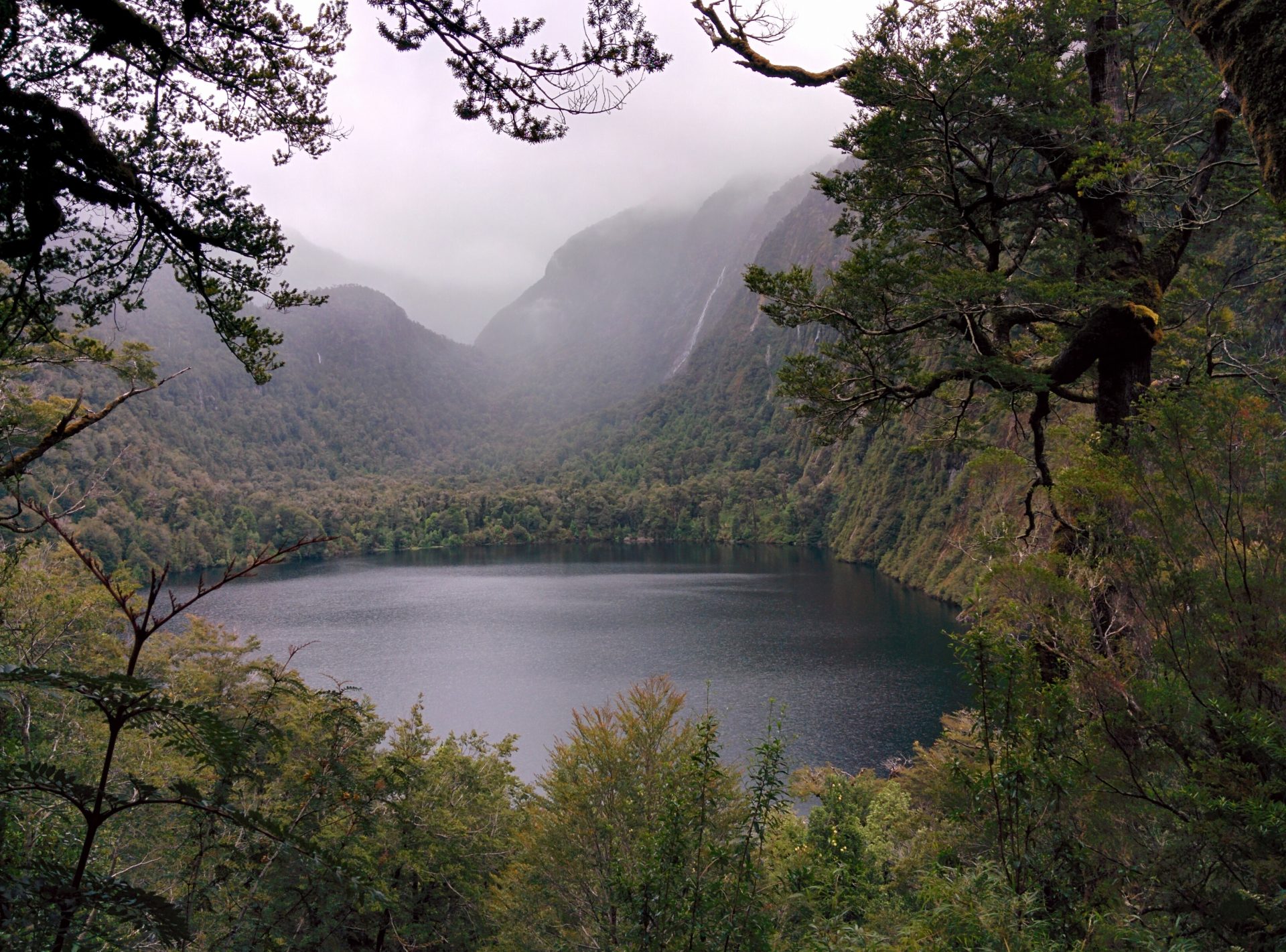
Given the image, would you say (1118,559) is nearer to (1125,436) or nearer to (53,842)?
(1125,436)

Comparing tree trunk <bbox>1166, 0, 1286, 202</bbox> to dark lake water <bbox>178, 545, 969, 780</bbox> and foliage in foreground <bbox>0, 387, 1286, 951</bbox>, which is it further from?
dark lake water <bbox>178, 545, 969, 780</bbox>

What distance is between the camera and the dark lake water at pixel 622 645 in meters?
27.5

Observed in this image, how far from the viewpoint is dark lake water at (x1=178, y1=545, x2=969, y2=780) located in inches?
1083

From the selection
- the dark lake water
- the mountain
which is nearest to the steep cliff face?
the mountain

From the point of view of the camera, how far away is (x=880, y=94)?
5.84m

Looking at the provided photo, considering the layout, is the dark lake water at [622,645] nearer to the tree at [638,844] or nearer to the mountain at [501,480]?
the tree at [638,844]

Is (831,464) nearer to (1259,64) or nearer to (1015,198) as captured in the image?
(1015,198)

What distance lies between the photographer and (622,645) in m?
39.8

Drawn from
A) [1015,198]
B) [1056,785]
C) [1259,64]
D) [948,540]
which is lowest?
[1056,785]

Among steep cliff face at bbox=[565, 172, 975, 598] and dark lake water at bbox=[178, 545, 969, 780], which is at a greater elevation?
steep cliff face at bbox=[565, 172, 975, 598]

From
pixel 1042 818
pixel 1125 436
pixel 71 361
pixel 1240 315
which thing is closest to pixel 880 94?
pixel 1125 436

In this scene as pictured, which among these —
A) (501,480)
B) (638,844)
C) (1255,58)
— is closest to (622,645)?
(638,844)

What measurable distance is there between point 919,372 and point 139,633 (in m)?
6.29

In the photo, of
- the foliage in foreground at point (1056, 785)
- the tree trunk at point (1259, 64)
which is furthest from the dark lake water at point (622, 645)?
the tree trunk at point (1259, 64)
